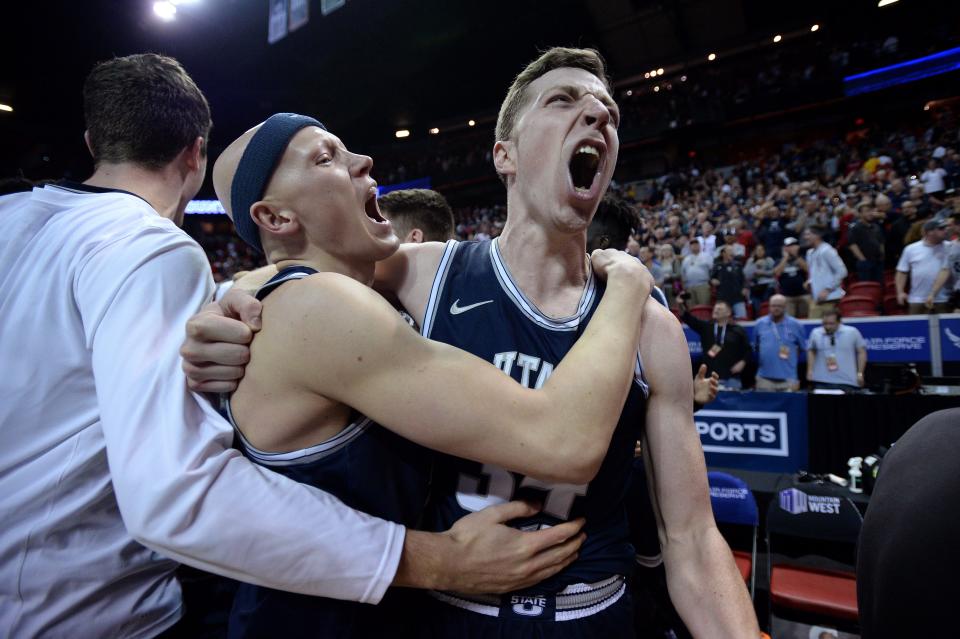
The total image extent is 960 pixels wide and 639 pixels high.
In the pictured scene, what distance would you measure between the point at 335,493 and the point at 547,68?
64.4 inches

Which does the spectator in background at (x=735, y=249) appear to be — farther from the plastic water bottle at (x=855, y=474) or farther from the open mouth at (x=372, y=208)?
the open mouth at (x=372, y=208)

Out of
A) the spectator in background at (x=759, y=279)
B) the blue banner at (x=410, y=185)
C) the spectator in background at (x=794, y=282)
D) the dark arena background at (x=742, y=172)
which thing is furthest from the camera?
the blue banner at (x=410, y=185)

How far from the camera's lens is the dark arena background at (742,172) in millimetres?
3758

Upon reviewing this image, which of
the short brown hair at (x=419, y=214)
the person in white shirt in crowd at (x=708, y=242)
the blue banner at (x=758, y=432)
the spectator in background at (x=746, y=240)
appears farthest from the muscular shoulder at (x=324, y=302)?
the spectator in background at (x=746, y=240)

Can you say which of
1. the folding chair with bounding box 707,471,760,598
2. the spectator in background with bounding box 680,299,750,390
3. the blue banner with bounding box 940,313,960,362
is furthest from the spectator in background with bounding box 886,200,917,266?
the folding chair with bounding box 707,471,760,598

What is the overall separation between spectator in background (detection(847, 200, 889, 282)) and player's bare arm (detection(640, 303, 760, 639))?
1011 centimetres

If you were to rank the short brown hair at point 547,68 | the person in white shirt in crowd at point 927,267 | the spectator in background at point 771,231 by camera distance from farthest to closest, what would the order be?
the spectator in background at point 771,231 < the person in white shirt in crowd at point 927,267 < the short brown hair at point 547,68

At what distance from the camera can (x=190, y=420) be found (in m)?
1.17

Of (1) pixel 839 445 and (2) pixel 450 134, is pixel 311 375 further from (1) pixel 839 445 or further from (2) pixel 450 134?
(2) pixel 450 134

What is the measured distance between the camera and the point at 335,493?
1.31 metres

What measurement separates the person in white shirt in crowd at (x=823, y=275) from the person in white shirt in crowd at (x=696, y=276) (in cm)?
210

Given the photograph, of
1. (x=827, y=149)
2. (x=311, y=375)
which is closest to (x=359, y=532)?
(x=311, y=375)

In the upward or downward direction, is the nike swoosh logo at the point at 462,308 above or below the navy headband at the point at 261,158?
below

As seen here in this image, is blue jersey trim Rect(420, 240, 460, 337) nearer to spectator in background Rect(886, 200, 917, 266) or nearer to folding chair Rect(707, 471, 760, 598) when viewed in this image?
folding chair Rect(707, 471, 760, 598)
